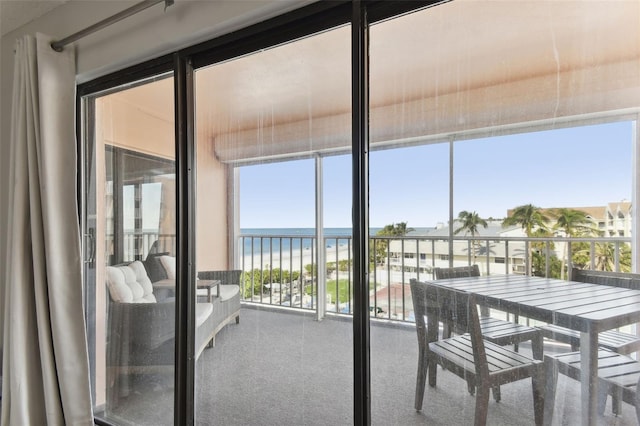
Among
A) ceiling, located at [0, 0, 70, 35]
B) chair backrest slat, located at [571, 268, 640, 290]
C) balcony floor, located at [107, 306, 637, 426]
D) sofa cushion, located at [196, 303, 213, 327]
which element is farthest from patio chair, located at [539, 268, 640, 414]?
ceiling, located at [0, 0, 70, 35]

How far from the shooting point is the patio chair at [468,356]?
3.51 ft

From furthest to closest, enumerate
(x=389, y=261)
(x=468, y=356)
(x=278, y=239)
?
(x=278, y=239)
(x=389, y=261)
(x=468, y=356)

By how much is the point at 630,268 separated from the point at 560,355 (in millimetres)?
327

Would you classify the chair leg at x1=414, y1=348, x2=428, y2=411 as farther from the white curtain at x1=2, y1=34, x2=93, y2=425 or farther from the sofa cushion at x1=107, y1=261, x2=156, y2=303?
the white curtain at x1=2, y1=34, x2=93, y2=425

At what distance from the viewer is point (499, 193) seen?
3.74 ft

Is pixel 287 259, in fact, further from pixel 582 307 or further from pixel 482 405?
pixel 582 307

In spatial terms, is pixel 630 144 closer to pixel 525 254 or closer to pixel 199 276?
pixel 525 254

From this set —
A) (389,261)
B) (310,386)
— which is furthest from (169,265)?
(389,261)

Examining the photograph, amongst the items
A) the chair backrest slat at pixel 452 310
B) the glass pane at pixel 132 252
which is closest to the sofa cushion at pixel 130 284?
the glass pane at pixel 132 252

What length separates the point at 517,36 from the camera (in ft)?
3.59

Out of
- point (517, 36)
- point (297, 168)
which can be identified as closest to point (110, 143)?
point (297, 168)

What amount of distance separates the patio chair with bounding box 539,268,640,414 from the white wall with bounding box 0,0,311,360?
1343 millimetres

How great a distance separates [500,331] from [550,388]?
0.67 feet

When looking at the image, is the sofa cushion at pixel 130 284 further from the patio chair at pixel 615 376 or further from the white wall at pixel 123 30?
the patio chair at pixel 615 376
